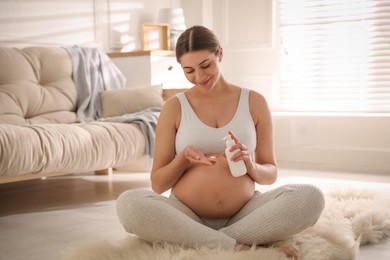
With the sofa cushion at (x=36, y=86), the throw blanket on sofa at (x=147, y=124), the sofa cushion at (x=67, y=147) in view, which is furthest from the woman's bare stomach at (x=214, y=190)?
the sofa cushion at (x=36, y=86)

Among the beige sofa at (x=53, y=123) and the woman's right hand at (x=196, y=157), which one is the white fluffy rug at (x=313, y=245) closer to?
the woman's right hand at (x=196, y=157)

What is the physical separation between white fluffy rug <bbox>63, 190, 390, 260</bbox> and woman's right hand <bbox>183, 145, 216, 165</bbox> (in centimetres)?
25

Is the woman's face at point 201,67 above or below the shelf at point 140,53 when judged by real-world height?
below

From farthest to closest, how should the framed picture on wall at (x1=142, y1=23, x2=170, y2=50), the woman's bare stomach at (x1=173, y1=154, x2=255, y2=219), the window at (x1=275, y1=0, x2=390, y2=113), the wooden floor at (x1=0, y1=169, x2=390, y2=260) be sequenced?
the framed picture on wall at (x1=142, y1=23, x2=170, y2=50) → the window at (x1=275, y1=0, x2=390, y2=113) → the wooden floor at (x1=0, y1=169, x2=390, y2=260) → the woman's bare stomach at (x1=173, y1=154, x2=255, y2=219)

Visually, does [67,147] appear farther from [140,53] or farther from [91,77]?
[140,53]

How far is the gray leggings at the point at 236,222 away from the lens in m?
1.47

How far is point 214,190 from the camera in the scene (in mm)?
1552

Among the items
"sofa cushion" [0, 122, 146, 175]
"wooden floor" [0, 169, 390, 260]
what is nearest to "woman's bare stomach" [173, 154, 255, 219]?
A: "wooden floor" [0, 169, 390, 260]

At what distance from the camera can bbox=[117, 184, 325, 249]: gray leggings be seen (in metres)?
1.47

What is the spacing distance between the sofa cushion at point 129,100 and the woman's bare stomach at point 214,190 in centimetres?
184

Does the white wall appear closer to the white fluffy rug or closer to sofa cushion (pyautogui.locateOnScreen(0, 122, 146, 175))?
sofa cushion (pyautogui.locateOnScreen(0, 122, 146, 175))

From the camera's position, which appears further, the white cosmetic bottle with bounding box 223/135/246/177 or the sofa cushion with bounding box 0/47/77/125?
the sofa cushion with bounding box 0/47/77/125

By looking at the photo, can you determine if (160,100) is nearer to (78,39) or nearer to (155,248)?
(78,39)

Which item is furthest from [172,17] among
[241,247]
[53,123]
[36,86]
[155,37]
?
[241,247]
